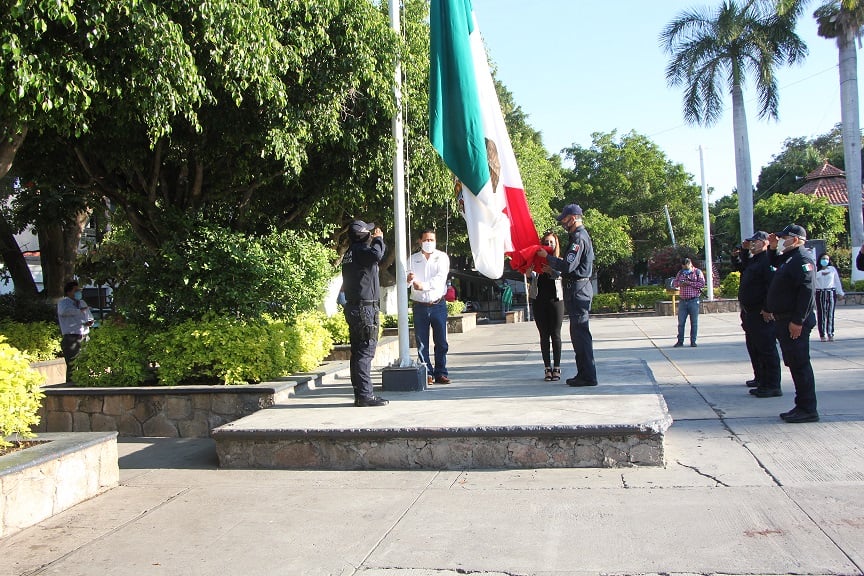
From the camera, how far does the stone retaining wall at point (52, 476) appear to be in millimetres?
4750

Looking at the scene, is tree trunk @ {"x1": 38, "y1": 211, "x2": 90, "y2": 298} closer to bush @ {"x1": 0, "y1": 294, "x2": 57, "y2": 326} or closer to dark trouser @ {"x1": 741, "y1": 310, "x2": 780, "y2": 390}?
bush @ {"x1": 0, "y1": 294, "x2": 57, "y2": 326}

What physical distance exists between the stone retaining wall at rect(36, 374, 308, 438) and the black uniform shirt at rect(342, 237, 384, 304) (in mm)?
1418

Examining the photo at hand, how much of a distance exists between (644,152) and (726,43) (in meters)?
18.3

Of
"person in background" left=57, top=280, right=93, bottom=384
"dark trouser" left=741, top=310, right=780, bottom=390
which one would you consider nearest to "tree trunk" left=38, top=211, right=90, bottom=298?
"person in background" left=57, top=280, right=93, bottom=384

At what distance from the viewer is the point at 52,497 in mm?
5109

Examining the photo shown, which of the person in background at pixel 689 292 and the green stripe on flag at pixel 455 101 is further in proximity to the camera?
the person in background at pixel 689 292

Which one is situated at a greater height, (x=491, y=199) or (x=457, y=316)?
(x=491, y=199)

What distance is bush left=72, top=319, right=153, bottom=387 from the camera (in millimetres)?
8383

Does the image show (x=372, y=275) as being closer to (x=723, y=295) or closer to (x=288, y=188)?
(x=288, y=188)

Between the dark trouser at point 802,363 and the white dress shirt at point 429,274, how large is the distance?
12.2ft

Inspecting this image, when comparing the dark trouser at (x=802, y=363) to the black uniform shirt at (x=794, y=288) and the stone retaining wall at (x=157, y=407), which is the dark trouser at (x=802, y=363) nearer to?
the black uniform shirt at (x=794, y=288)

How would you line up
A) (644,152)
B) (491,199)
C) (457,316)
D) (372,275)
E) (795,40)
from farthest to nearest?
(644,152)
(795,40)
(457,316)
(491,199)
(372,275)

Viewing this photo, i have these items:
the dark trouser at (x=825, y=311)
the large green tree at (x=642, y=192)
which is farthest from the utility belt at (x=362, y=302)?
the large green tree at (x=642, y=192)

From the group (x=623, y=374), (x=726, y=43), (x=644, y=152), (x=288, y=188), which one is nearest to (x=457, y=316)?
(x=288, y=188)
